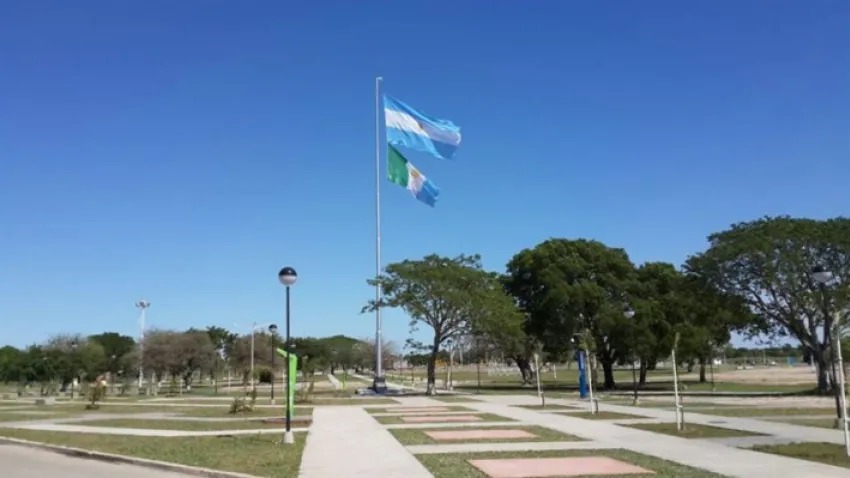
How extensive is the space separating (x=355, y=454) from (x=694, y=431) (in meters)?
9.70

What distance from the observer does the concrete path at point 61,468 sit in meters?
13.6

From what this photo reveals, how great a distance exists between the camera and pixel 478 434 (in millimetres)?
19906

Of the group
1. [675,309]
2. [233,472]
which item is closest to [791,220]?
[675,309]

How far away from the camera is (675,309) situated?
5419cm

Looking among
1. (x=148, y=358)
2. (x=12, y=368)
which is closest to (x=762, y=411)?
(x=148, y=358)

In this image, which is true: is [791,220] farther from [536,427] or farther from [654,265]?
[536,427]

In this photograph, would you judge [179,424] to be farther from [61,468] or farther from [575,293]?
[575,293]

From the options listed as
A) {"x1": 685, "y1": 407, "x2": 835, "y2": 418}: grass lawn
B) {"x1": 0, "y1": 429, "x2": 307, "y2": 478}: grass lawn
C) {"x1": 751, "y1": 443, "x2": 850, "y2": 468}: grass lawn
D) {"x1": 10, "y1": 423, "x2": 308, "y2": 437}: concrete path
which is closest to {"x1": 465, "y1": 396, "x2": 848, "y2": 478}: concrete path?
{"x1": 751, "y1": 443, "x2": 850, "y2": 468}: grass lawn

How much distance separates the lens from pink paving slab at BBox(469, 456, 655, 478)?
12.6 metres

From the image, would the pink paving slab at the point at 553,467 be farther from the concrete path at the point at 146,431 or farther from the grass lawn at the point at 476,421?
the grass lawn at the point at 476,421

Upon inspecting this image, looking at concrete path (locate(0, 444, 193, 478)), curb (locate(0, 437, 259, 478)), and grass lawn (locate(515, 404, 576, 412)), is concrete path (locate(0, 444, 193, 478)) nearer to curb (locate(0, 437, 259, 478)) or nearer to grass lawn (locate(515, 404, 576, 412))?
curb (locate(0, 437, 259, 478))

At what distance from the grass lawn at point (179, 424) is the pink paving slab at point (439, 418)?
15.0ft

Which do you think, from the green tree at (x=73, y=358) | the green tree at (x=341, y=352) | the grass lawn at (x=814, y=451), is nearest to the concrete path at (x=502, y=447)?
the grass lawn at (x=814, y=451)

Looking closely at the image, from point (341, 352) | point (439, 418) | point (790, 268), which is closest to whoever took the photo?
point (439, 418)
